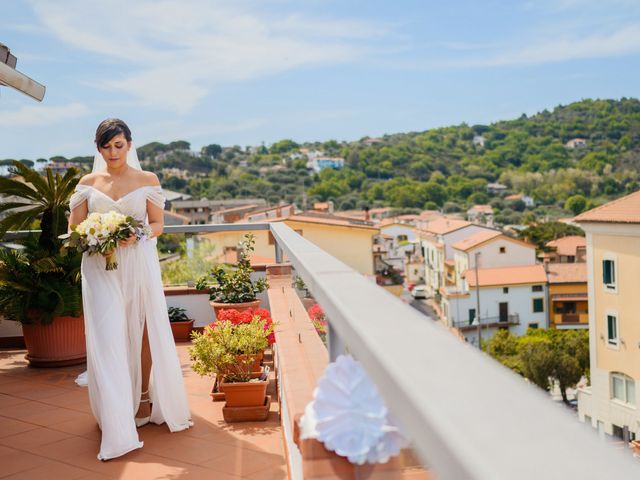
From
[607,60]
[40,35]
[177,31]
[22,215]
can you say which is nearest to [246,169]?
[177,31]

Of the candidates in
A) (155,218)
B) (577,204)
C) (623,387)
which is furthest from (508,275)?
(155,218)

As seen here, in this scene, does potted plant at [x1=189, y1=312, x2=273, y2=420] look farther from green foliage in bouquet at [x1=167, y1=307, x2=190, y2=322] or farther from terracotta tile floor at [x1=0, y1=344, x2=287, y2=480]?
green foliage in bouquet at [x1=167, y1=307, x2=190, y2=322]

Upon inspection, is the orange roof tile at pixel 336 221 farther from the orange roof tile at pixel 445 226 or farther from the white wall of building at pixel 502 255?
the orange roof tile at pixel 445 226

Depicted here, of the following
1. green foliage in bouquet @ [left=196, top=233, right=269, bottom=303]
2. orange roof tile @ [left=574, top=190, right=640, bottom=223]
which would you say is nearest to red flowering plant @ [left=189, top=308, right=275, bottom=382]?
green foliage in bouquet @ [left=196, top=233, right=269, bottom=303]

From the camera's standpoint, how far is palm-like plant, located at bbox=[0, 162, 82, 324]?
4.74 metres

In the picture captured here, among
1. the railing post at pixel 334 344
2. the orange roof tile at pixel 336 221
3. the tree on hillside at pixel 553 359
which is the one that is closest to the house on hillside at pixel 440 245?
the tree on hillside at pixel 553 359

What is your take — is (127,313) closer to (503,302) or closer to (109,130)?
(109,130)

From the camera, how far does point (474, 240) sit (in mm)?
56844

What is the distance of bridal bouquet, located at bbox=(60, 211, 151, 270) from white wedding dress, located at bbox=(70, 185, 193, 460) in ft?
0.24

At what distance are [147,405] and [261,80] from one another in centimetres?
9210

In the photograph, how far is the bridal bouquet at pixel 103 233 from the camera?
329cm

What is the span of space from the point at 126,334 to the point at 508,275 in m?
51.1

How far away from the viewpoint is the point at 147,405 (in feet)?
11.9

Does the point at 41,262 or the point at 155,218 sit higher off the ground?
the point at 155,218
